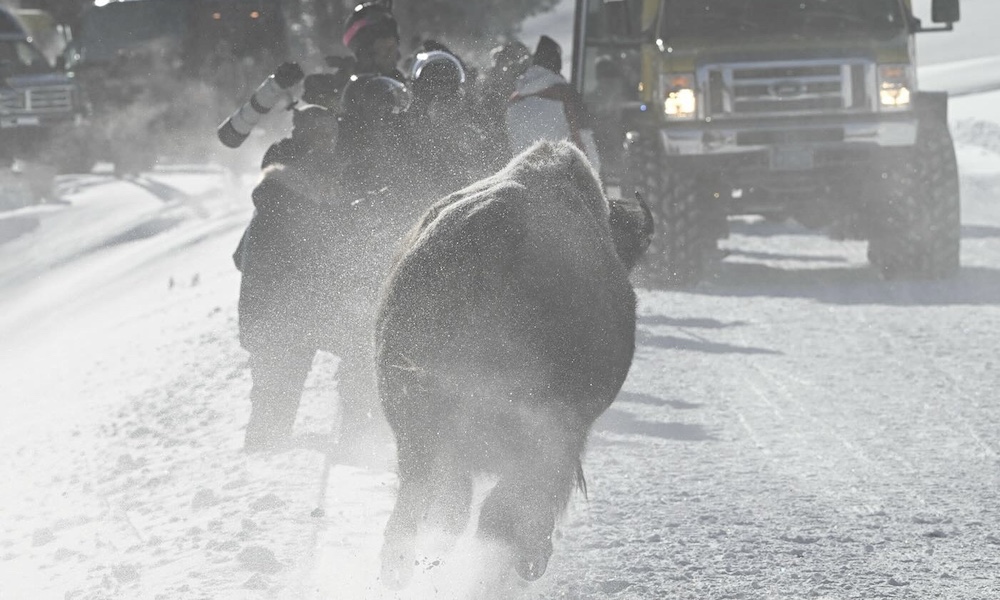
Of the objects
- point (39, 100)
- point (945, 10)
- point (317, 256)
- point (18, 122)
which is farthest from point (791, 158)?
point (39, 100)

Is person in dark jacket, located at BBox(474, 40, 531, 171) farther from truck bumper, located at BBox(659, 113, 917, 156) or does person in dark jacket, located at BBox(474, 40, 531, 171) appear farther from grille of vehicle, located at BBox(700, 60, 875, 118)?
grille of vehicle, located at BBox(700, 60, 875, 118)

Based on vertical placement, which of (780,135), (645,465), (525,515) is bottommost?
(645,465)

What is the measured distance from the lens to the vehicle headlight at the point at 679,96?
14070 millimetres

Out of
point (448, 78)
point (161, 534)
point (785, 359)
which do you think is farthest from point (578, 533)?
point (785, 359)

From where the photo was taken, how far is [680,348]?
10875 millimetres

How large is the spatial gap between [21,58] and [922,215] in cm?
1982

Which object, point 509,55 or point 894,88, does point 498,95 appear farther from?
point 894,88

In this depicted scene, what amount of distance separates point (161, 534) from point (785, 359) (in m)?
4.81

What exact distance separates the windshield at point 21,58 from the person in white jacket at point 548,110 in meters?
21.6

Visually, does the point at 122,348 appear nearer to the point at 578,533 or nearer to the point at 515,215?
the point at 578,533

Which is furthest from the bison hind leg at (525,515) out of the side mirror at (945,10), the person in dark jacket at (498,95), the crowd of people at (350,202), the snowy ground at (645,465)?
the side mirror at (945,10)

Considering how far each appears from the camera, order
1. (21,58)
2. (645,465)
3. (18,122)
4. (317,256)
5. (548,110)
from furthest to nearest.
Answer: (21,58) < (18,122) < (548,110) < (317,256) < (645,465)

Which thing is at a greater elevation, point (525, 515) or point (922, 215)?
point (525, 515)

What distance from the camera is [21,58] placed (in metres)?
30.3
